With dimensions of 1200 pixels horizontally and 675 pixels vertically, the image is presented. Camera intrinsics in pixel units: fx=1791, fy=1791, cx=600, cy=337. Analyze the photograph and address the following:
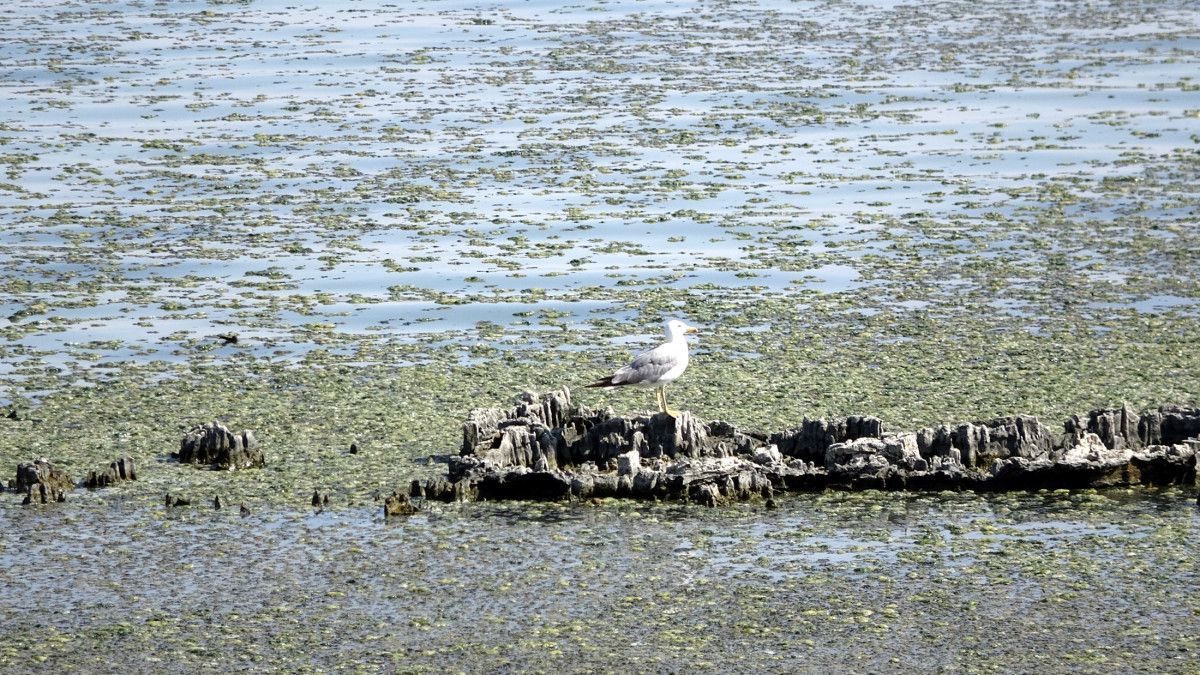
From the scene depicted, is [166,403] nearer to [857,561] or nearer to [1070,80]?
[857,561]

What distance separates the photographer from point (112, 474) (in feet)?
29.1

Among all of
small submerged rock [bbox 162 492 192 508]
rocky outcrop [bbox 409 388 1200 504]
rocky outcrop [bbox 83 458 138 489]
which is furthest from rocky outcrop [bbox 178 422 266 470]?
rocky outcrop [bbox 409 388 1200 504]

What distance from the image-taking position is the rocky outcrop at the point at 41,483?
28.1ft

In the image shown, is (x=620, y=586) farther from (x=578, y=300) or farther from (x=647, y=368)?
(x=578, y=300)

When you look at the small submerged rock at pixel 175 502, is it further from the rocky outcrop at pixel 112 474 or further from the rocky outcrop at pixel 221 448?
the rocky outcrop at pixel 221 448

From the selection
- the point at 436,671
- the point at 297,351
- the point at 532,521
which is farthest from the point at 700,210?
the point at 436,671

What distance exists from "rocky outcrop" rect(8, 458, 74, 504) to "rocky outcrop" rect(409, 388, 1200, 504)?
5.69ft

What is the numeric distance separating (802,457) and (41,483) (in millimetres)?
3704

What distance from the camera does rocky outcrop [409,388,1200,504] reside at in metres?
8.57

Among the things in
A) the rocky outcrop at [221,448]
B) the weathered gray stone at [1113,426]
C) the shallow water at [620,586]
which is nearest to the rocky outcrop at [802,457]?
the weathered gray stone at [1113,426]

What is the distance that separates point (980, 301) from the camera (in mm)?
12602

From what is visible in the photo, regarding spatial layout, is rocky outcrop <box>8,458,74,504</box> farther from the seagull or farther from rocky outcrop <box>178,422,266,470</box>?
the seagull

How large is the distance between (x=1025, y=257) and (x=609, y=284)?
323cm

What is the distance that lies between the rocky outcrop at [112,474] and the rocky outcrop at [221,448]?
376 millimetres
